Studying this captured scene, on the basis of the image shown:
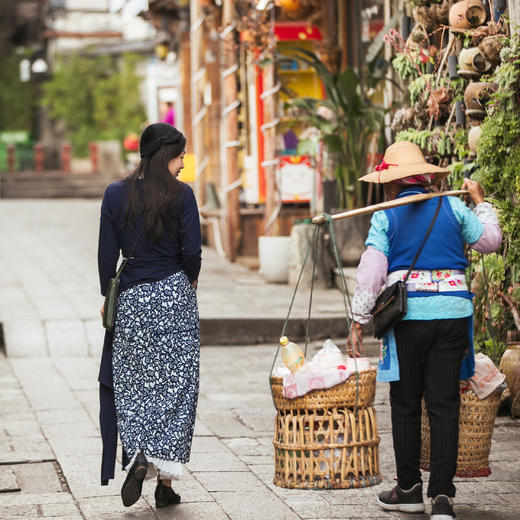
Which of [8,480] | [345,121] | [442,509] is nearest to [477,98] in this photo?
[442,509]

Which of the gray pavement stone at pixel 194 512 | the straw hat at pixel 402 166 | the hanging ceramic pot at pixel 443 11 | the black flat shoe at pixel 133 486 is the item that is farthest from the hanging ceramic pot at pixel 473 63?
the black flat shoe at pixel 133 486

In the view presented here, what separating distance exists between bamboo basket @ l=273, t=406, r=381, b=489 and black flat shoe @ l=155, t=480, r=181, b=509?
63cm

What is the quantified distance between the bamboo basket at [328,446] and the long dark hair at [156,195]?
1010 mm

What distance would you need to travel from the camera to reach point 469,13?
25.8ft

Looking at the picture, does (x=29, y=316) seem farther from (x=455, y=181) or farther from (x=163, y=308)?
(x=163, y=308)

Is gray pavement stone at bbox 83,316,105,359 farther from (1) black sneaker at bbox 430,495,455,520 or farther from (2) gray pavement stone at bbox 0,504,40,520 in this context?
(1) black sneaker at bbox 430,495,455,520

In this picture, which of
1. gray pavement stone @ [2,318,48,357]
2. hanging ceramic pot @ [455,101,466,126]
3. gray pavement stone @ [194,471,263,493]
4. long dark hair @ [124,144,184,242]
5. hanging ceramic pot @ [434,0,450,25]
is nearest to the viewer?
long dark hair @ [124,144,184,242]

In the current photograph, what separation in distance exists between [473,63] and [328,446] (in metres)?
3.65

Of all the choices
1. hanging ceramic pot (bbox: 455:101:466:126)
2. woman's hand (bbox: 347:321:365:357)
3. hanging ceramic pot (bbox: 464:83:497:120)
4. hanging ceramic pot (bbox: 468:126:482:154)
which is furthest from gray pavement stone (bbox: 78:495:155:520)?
hanging ceramic pot (bbox: 455:101:466:126)

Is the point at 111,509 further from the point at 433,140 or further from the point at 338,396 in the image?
the point at 433,140

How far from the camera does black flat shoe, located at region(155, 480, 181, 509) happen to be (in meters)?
5.47

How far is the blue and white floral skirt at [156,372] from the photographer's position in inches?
211

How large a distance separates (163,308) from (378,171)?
1167 mm

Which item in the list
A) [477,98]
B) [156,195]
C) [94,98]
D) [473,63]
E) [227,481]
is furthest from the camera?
[94,98]
